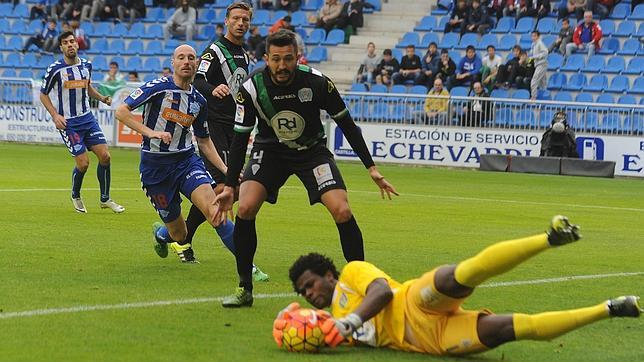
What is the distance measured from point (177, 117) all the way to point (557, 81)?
68.3 feet

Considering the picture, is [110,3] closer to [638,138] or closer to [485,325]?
[638,138]

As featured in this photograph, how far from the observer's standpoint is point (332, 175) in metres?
8.96

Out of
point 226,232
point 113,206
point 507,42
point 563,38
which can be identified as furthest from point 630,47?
point 226,232

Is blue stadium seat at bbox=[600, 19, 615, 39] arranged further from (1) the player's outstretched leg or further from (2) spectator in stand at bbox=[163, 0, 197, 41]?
(1) the player's outstretched leg

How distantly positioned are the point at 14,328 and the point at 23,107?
26.5 metres

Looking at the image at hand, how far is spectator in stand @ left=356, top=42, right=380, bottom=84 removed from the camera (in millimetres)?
32000

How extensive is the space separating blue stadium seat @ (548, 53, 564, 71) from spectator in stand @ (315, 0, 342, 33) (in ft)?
22.4

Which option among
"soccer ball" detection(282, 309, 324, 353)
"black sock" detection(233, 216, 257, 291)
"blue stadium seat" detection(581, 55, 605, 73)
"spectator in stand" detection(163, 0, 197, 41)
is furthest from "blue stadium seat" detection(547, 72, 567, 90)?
"soccer ball" detection(282, 309, 324, 353)

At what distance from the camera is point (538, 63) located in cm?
2950

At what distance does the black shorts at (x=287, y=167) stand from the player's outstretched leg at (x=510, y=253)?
99.6 inches

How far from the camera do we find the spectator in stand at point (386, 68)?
3128cm

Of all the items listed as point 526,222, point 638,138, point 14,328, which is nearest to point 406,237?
point 526,222

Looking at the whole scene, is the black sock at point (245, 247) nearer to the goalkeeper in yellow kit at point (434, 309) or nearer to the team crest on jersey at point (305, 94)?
the team crest on jersey at point (305, 94)

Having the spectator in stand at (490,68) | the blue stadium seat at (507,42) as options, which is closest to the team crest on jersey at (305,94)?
the spectator in stand at (490,68)
